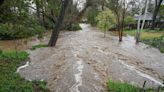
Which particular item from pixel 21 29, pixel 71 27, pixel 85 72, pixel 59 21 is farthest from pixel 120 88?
pixel 71 27

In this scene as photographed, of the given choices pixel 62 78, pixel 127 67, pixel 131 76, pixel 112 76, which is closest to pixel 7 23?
pixel 62 78

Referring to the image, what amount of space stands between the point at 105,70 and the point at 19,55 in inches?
227

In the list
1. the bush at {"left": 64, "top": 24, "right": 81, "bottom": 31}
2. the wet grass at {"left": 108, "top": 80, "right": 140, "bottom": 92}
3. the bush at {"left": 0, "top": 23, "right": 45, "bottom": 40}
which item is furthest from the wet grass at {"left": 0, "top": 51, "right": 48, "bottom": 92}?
the bush at {"left": 64, "top": 24, "right": 81, "bottom": 31}

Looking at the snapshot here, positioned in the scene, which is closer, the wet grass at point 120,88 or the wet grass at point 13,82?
the wet grass at point 13,82

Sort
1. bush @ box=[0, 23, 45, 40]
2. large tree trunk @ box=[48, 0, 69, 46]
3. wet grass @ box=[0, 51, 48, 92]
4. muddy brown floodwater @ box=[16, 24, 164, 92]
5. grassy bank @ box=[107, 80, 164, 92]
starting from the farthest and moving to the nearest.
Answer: large tree trunk @ box=[48, 0, 69, 46] < muddy brown floodwater @ box=[16, 24, 164, 92] < grassy bank @ box=[107, 80, 164, 92] < wet grass @ box=[0, 51, 48, 92] < bush @ box=[0, 23, 45, 40]

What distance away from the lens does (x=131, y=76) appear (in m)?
12.7

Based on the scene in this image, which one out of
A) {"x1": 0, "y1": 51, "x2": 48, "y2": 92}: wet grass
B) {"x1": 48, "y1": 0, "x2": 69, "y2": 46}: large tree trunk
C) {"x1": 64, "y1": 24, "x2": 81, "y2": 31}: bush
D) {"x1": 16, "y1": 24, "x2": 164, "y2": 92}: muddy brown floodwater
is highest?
{"x1": 48, "y1": 0, "x2": 69, "y2": 46}: large tree trunk

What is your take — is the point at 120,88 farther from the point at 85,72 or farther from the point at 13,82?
the point at 13,82

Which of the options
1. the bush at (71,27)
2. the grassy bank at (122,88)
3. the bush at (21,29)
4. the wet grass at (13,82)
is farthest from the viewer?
the bush at (71,27)

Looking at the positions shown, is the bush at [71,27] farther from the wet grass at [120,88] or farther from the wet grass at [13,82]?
the wet grass at [120,88]

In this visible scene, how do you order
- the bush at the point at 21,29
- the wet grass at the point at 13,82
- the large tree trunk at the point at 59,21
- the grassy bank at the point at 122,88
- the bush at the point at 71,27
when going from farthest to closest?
the bush at the point at 71,27 < the large tree trunk at the point at 59,21 < the grassy bank at the point at 122,88 < the wet grass at the point at 13,82 < the bush at the point at 21,29

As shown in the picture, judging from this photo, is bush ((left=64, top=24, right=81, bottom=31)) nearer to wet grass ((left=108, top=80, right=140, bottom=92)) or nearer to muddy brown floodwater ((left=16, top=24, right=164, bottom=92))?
muddy brown floodwater ((left=16, top=24, right=164, bottom=92))

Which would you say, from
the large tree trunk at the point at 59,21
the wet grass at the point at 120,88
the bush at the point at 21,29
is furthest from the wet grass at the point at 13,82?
the large tree trunk at the point at 59,21

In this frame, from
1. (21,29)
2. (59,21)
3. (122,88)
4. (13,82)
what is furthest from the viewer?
(59,21)
